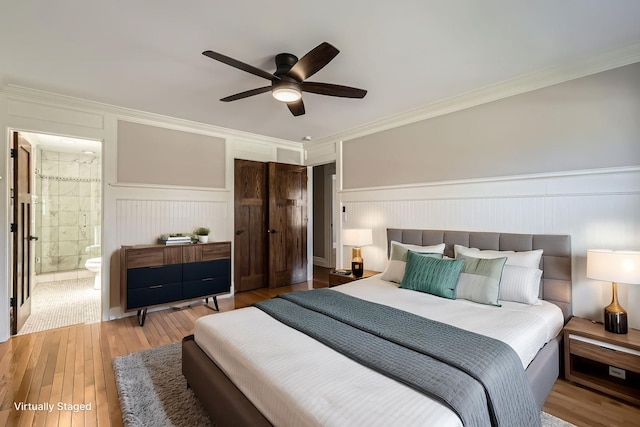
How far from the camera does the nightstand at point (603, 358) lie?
1957 millimetres

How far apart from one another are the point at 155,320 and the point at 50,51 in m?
2.83

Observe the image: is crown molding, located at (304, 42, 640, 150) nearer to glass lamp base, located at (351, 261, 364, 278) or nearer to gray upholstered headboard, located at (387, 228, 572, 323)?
gray upholstered headboard, located at (387, 228, 572, 323)

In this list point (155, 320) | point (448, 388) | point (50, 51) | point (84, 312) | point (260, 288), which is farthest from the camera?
point (260, 288)

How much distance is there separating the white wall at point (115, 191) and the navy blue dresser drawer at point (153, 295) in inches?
20.8

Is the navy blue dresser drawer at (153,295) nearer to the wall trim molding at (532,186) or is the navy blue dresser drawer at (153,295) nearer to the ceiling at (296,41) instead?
the ceiling at (296,41)

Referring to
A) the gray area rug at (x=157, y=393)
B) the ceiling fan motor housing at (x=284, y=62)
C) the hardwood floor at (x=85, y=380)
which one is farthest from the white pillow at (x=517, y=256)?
the ceiling fan motor housing at (x=284, y=62)

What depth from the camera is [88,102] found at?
3330 mm

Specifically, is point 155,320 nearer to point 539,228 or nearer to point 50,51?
point 50,51

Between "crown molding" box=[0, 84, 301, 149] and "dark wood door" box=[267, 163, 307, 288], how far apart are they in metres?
0.74

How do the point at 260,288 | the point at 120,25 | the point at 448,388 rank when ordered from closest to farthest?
the point at 448,388 → the point at 120,25 → the point at 260,288

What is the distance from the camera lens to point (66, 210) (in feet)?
18.6

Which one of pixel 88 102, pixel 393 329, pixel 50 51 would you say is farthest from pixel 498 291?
pixel 88 102

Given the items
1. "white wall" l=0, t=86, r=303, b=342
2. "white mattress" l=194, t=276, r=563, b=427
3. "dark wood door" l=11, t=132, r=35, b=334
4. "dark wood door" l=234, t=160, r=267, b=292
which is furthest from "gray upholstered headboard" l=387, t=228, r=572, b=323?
"dark wood door" l=11, t=132, r=35, b=334

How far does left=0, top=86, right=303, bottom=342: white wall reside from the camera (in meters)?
2.97
